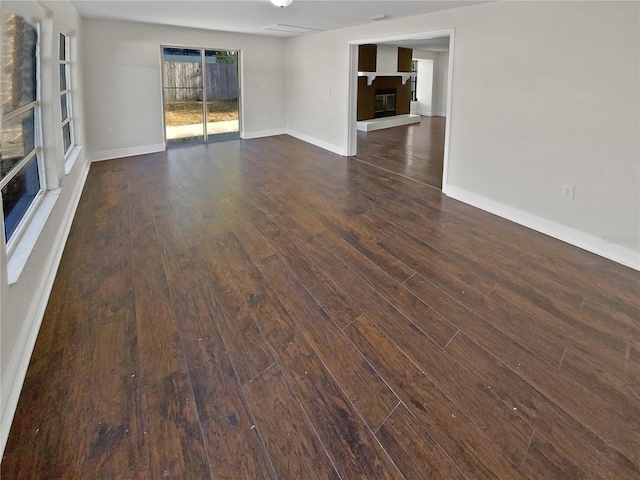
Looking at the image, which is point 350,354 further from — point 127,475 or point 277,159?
point 277,159

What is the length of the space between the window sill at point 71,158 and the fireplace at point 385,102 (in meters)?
7.88

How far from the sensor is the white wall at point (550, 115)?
3.00 metres

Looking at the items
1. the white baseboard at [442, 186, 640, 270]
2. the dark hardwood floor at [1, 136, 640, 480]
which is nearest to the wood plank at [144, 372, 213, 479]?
the dark hardwood floor at [1, 136, 640, 480]

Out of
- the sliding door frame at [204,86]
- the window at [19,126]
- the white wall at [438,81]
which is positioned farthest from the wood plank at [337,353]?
the white wall at [438,81]

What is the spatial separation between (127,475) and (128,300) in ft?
4.38

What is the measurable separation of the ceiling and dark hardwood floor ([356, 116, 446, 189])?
2111 mm

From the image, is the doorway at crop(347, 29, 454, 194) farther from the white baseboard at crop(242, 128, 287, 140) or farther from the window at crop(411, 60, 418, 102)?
the white baseboard at crop(242, 128, 287, 140)

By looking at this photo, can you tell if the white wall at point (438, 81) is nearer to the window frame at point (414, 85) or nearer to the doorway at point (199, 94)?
the window frame at point (414, 85)

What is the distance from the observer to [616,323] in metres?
2.37

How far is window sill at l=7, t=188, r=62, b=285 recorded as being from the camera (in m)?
2.02

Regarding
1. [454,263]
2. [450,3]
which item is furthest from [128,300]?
[450,3]

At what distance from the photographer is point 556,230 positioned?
11.8ft

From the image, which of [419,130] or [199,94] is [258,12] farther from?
[419,130]

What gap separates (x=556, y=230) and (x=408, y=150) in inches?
168
